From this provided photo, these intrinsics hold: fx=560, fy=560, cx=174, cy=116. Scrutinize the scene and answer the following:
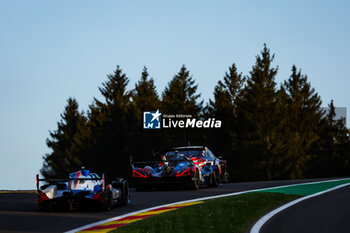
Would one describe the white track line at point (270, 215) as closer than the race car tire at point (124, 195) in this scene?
Yes

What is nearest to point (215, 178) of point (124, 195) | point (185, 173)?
point (185, 173)

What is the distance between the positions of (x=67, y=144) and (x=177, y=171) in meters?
55.9

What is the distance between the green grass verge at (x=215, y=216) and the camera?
35.6ft

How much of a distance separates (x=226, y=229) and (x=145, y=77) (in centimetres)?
6275

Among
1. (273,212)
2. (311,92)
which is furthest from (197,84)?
(273,212)

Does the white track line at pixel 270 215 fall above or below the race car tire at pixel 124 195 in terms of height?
below

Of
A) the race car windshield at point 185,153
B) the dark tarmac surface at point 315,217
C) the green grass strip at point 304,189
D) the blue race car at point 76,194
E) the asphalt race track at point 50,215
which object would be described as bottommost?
the dark tarmac surface at point 315,217

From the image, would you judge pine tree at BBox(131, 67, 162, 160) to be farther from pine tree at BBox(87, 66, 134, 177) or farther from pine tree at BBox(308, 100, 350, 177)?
pine tree at BBox(308, 100, 350, 177)

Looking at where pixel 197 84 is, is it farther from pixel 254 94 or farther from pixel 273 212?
pixel 273 212

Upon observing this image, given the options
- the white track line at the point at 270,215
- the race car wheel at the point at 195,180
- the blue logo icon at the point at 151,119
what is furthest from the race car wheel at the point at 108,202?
the blue logo icon at the point at 151,119

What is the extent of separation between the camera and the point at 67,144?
245 ft

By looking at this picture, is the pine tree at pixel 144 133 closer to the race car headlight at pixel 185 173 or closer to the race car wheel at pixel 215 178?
the race car wheel at pixel 215 178

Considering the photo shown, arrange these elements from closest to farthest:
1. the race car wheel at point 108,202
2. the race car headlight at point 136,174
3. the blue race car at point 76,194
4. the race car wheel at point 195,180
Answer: the blue race car at point 76,194, the race car wheel at point 108,202, the race car wheel at point 195,180, the race car headlight at point 136,174

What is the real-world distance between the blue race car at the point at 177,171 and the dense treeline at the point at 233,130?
36.4 m
